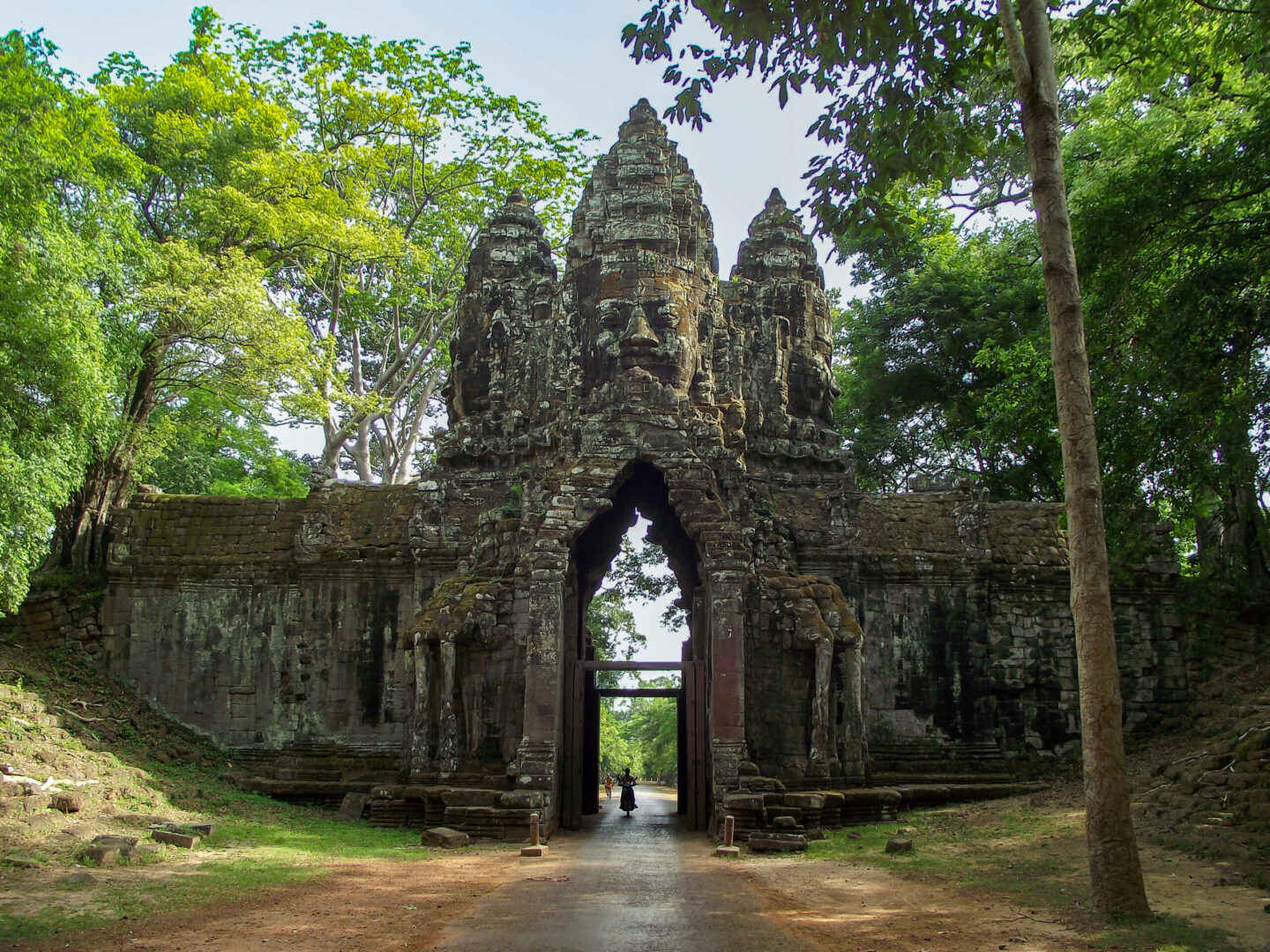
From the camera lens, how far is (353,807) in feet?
46.2

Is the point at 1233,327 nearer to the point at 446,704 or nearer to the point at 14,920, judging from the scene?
the point at 446,704

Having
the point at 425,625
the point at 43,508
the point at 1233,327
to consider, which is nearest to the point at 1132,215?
the point at 1233,327

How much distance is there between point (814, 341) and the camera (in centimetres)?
1894

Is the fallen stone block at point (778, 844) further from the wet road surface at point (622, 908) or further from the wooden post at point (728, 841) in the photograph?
the wet road surface at point (622, 908)

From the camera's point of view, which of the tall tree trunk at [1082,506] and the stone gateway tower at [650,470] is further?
the stone gateway tower at [650,470]

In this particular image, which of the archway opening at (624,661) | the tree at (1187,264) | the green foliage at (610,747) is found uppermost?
the tree at (1187,264)

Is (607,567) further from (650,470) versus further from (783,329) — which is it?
(783,329)

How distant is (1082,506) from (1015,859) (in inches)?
161

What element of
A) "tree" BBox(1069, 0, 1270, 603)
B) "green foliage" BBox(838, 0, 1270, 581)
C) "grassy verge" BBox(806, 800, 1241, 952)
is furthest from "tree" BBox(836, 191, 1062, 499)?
"grassy verge" BBox(806, 800, 1241, 952)

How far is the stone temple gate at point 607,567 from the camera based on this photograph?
46.0ft

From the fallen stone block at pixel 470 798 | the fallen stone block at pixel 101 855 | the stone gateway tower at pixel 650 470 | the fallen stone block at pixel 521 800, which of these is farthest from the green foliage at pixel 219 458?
the fallen stone block at pixel 101 855

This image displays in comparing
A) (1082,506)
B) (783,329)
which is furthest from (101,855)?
(783,329)

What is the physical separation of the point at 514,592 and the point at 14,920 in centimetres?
771

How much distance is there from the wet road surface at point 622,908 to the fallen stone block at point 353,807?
136 inches
